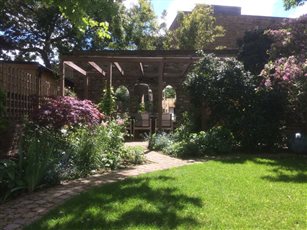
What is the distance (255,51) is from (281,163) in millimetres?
6008

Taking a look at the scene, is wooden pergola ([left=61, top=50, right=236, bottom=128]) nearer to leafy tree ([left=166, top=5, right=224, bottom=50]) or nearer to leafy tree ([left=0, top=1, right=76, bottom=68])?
leafy tree ([left=0, top=1, right=76, bottom=68])

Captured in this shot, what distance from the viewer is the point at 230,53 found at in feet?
57.0

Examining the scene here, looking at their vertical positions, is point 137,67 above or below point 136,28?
below

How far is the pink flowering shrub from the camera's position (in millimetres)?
9023

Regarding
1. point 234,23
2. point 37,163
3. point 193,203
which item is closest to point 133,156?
point 37,163

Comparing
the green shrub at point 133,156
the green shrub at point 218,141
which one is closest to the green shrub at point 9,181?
the green shrub at point 133,156

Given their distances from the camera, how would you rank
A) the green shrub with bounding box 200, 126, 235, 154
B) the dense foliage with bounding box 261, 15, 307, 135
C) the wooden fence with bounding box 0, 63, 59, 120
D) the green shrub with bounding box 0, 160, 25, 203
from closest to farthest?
the green shrub with bounding box 0, 160, 25, 203, the wooden fence with bounding box 0, 63, 59, 120, the dense foliage with bounding box 261, 15, 307, 135, the green shrub with bounding box 200, 126, 235, 154

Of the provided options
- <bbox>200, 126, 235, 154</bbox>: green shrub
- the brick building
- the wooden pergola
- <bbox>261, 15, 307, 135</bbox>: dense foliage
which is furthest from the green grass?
the brick building

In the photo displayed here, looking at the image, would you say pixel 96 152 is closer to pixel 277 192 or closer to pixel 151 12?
pixel 277 192

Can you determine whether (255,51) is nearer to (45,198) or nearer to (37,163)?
(37,163)

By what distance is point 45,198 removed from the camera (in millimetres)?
5703

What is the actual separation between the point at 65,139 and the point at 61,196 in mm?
3249

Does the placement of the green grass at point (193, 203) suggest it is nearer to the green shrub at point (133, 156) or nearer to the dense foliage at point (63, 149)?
the dense foliage at point (63, 149)

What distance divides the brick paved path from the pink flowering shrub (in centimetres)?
176
